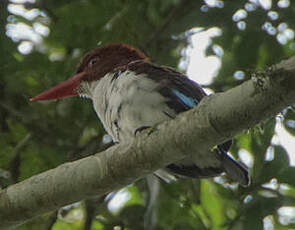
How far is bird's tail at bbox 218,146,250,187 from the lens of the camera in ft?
10.2

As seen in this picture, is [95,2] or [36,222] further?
[95,2]

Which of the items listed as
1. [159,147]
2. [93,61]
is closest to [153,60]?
[93,61]

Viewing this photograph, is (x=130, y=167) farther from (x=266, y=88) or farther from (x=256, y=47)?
(x=256, y=47)

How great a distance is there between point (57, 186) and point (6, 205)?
0.25 metres

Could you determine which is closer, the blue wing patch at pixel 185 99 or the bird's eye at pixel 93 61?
the blue wing patch at pixel 185 99

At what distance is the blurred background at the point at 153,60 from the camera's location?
388 cm

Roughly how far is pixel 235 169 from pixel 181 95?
47cm

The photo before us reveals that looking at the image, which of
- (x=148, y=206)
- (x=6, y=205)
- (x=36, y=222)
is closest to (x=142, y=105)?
(x=148, y=206)

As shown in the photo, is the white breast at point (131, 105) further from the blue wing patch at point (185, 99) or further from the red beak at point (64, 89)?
the red beak at point (64, 89)

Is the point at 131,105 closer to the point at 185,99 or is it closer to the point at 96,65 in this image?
the point at 185,99

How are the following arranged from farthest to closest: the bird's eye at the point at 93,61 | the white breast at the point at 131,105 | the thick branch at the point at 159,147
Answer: the bird's eye at the point at 93,61
the white breast at the point at 131,105
the thick branch at the point at 159,147

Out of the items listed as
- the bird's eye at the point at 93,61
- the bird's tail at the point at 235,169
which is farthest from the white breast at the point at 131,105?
the bird's eye at the point at 93,61

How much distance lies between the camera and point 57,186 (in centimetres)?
254

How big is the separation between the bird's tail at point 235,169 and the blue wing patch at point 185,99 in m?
0.27
